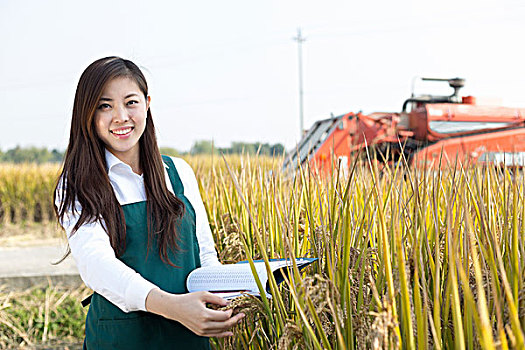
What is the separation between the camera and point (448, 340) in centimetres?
112

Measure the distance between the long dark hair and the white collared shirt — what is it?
0.09 ft

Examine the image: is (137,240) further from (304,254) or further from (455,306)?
(455,306)

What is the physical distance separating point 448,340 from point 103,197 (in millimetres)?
1009

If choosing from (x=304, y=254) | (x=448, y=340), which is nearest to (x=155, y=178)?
(x=304, y=254)

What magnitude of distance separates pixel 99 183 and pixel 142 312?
1.34 feet

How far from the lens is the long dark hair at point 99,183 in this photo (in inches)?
59.8

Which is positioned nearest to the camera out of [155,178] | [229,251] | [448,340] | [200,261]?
[448,340]

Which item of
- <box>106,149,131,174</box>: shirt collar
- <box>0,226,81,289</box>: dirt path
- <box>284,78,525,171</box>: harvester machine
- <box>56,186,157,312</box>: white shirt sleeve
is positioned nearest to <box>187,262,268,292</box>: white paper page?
<box>56,186,157,312</box>: white shirt sleeve

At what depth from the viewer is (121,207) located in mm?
1591

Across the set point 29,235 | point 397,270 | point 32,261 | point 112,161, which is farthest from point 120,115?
point 29,235

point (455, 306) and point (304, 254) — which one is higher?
point (455, 306)

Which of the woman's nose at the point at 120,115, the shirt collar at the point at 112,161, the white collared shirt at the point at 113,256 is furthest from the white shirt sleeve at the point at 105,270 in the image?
the woman's nose at the point at 120,115

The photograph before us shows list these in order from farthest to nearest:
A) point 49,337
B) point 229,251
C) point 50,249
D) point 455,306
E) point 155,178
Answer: point 50,249, point 49,337, point 229,251, point 155,178, point 455,306

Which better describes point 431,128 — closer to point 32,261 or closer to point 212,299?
point 32,261
